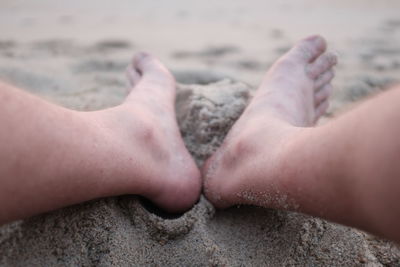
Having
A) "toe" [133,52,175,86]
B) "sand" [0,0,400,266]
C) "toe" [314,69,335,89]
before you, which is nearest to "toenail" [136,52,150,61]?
"toe" [133,52,175,86]

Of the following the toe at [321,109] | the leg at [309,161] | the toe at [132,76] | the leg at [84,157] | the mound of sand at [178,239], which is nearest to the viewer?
the leg at [309,161]

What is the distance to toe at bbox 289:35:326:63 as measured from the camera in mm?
1496

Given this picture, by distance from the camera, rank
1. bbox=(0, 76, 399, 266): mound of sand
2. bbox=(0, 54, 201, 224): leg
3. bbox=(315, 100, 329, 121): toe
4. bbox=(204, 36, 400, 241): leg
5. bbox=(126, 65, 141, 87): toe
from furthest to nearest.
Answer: bbox=(126, 65, 141, 87): toe, bbox=(315, 100, 329, 121): toe, bbox=(0, 76, 399, 266): mound of sand, bbox=(0, 54, 201, 224): leg, bbox=(204, 36, 400, 241): leg

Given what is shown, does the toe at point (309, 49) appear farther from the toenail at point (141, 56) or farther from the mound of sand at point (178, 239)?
the mound of sand at point (178, 239)

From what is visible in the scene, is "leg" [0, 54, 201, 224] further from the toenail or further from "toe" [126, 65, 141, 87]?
the toenail

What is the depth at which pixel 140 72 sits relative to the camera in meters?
1.62

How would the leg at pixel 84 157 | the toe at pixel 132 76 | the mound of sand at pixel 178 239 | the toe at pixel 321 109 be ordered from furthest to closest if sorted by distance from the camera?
1. the toe at pixel 132 76
2. the toe at pixel 321 109
3. the mound of sand at pixel 178 239
4. the leg at pixel 84 157

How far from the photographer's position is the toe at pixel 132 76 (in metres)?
1.58

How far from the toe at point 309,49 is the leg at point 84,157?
62cm

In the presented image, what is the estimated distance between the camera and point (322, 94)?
1.51 metres

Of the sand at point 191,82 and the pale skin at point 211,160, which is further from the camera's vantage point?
the sand at point 191,82

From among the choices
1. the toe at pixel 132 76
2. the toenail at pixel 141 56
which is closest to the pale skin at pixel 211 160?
the toe at pixel 132 76

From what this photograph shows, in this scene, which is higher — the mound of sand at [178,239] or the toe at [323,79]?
the toe at [323,79]

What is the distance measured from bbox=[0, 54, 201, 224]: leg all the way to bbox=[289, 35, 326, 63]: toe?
615mm
